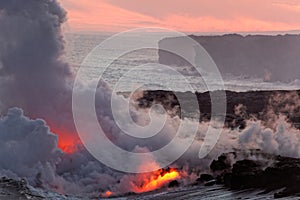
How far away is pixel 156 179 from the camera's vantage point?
23891 millimetres

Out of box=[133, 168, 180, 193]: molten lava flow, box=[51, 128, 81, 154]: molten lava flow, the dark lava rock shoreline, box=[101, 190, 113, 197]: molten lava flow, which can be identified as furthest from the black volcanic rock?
the dark lava rock shoreline

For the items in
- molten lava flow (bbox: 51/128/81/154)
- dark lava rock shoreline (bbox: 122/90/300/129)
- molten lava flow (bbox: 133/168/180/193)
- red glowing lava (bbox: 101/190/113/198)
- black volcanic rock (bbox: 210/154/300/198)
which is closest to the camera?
black volcanic rock (bbox: 210/154/300/198)

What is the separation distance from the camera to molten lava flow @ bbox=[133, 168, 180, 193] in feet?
75.4

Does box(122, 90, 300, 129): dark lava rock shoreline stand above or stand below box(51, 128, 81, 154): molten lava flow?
above

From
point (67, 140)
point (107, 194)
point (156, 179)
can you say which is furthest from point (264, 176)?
point (67, 140)

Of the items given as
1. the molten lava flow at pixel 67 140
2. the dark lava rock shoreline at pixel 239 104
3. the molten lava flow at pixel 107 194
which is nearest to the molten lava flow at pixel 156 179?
the molten lava flow at pixel 107 194

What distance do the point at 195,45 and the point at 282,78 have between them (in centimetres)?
3679

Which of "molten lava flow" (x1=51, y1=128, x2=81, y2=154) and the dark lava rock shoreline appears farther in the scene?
the dark lava rock shoreline

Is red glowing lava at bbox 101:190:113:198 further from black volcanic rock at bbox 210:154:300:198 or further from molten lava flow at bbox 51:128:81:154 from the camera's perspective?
black volcanic rock at bbox 210:154:300:198

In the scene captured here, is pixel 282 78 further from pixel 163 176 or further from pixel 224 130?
pixel 163 176

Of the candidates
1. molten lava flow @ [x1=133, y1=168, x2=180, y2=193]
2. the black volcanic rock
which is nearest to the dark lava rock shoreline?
molten lava flow @ [x1=133, y1=168, x2=180, y2=193]

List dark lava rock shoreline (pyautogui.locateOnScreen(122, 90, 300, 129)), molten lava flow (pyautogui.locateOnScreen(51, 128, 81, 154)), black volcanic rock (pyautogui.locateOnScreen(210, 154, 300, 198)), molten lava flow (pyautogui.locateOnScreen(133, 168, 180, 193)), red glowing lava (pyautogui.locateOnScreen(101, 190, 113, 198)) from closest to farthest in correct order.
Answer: black volcanic rock (pyautogui.locateOnScreen(210, 154, 300, 198)) → red glowing lava (pyautogui.locateOnScreen(101, 190, 113, 198)) → molten lava flow (pyautogui.locateOnScreen(133, 168, 180, 193)) → molten lava flow (pyautogui.locateOnScreen(51, 128, 81, 154)) → dark lava rock shoreline (pyautogui.locateOnScreen(122, 90, 300, 129))

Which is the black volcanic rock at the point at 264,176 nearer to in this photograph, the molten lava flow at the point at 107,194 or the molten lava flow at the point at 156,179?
the molten lava flow at the point at 156,179

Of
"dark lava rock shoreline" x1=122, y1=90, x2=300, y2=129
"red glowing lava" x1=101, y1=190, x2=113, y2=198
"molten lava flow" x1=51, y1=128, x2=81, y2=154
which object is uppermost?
"dark lava rock shoreline" x1=122, y1=90, x2=300, y2=129
